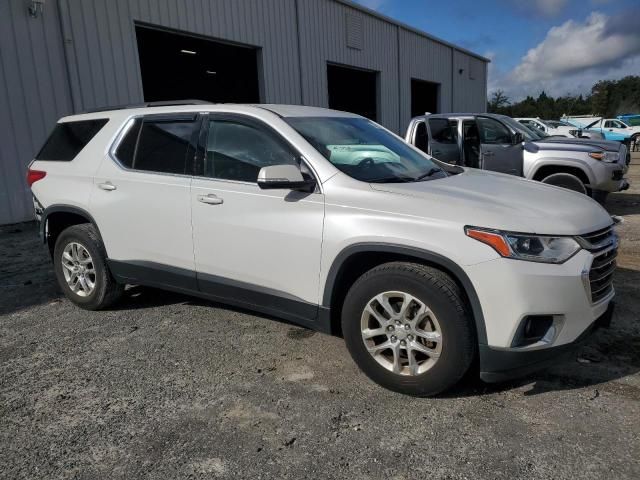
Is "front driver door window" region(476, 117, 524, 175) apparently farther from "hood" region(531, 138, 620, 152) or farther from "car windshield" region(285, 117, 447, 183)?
"car windshield" region(285, 117, 447, 183)

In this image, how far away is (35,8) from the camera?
8.83m

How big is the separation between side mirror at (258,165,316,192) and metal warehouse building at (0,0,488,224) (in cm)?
777

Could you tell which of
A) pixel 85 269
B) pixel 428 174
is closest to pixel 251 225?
pixel 428 174

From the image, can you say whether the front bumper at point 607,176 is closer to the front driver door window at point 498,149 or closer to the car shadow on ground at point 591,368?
the front driver door window at point 498,149

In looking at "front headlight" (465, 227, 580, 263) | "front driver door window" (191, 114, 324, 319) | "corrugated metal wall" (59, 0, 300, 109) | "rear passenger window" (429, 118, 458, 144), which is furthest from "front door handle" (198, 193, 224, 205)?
"corrugated metal wall" (59, 0, 300, 109)

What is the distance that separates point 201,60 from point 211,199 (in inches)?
632

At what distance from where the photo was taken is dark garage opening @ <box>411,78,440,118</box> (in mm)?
24837

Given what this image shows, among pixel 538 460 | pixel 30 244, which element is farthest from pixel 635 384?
pixel 30 244

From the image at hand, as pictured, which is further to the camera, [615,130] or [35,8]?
[615,130]

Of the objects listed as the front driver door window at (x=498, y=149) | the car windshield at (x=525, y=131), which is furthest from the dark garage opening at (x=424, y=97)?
the front driver door window at (x=498, y=149)

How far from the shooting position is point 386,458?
8.20ft

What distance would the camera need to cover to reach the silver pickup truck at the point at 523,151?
26.2 ft

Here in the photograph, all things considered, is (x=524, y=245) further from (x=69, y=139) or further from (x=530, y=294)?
(x=69, y=139)

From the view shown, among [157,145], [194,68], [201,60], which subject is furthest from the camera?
[194,68]
